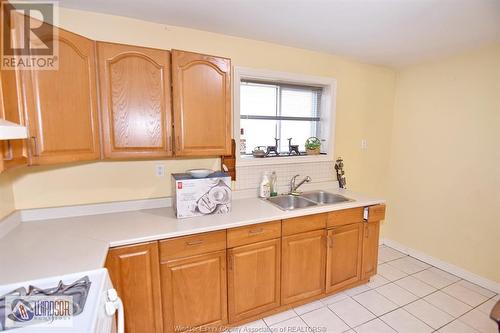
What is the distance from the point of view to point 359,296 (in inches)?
89.5

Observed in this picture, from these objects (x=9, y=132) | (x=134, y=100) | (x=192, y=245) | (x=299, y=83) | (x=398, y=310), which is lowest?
(x=398, y=310)

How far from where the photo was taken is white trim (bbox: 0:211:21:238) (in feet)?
4.78

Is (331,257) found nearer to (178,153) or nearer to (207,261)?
(207,261)

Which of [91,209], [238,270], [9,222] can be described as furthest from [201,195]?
[9,222]

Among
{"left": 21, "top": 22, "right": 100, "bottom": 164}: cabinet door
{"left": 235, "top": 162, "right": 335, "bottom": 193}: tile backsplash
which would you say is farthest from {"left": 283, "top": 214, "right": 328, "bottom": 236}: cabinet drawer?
{"left": 21, "top": 22, "right": 100, "bottom": 164}: cabinet door

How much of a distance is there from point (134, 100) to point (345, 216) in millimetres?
1904

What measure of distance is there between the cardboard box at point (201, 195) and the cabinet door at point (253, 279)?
0.34 meters

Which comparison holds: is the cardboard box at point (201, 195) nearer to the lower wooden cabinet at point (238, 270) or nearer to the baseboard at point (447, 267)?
the lower wooden cabinet at point (238, 270)

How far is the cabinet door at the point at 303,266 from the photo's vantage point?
6.43ft

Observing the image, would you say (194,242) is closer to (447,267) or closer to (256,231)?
(256,231)

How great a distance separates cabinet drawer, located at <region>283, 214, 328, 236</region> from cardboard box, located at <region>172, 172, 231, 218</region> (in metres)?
0.48

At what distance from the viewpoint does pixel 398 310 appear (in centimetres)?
209

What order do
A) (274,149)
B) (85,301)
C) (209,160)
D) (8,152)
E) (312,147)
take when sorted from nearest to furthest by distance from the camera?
(85,301) → (8,152) → (209,160) → (274,149) → (312,147)

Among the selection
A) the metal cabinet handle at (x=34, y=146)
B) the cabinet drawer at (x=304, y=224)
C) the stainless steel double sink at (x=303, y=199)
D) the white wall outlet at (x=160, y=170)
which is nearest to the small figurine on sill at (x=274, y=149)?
the stainless steel double sink at (x=303, y=199)
